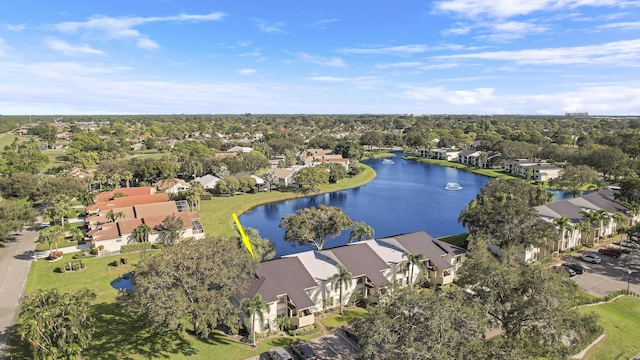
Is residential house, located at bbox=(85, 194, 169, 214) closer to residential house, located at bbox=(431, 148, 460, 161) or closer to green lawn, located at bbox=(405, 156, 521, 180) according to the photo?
green lawn, located at bbox=(405, 156, 521, 180)

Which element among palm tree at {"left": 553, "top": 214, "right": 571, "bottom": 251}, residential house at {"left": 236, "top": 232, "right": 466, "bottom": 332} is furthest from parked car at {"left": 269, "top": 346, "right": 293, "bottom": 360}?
palm tree at {"left": 553, "top": 214, "right": 571, "bottom": 251}

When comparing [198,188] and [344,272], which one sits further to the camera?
[198,188]

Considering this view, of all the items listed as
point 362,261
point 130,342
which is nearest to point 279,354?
point 130,342

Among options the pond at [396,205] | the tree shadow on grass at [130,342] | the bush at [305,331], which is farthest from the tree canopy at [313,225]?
the tree shadow on grass at [130,342]

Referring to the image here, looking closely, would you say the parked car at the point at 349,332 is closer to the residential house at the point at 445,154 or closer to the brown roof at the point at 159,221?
the brown roof at the point at 159,221

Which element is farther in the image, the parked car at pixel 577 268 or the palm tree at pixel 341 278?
the parked car at pixel 577 268

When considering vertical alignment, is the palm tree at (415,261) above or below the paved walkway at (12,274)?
above

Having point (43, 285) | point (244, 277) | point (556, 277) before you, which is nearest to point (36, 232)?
point (43, 285)

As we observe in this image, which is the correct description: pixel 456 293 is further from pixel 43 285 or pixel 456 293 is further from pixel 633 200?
pixel 633 200
